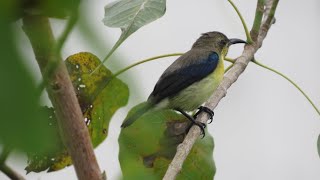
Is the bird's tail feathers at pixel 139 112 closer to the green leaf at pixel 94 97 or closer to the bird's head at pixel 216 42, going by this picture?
the green leaf at pixel 94 97

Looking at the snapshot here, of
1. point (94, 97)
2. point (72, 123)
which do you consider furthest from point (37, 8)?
point (94, 97)

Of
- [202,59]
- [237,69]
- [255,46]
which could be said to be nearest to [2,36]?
[237,69]

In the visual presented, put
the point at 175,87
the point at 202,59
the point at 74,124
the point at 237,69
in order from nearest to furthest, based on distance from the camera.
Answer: the point at 74,124
the point at 237,69
the point at 175,87
the point at 202,59

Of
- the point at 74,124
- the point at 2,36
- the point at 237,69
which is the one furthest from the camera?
the point at 237,69

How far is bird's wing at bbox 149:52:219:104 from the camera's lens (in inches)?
151

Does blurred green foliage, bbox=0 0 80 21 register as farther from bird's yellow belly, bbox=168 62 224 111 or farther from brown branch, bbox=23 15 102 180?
bird's yellow belly, bbox=168 62 224 111

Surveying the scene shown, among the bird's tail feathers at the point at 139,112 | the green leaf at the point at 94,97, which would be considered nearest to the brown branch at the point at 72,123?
the bird's tail feathers at the point at 139,112

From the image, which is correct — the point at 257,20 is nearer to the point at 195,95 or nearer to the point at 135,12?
the point at 195,95

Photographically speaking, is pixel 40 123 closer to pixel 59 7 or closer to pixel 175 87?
pixel 59 7

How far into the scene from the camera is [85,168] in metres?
0.88

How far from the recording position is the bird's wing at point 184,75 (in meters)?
3.84

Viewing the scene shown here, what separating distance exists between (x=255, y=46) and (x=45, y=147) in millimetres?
2789

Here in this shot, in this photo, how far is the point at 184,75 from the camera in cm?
405

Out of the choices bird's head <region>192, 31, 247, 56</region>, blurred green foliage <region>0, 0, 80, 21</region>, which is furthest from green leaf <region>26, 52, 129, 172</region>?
bird's head <region>192, 31, 247, 56</region>
